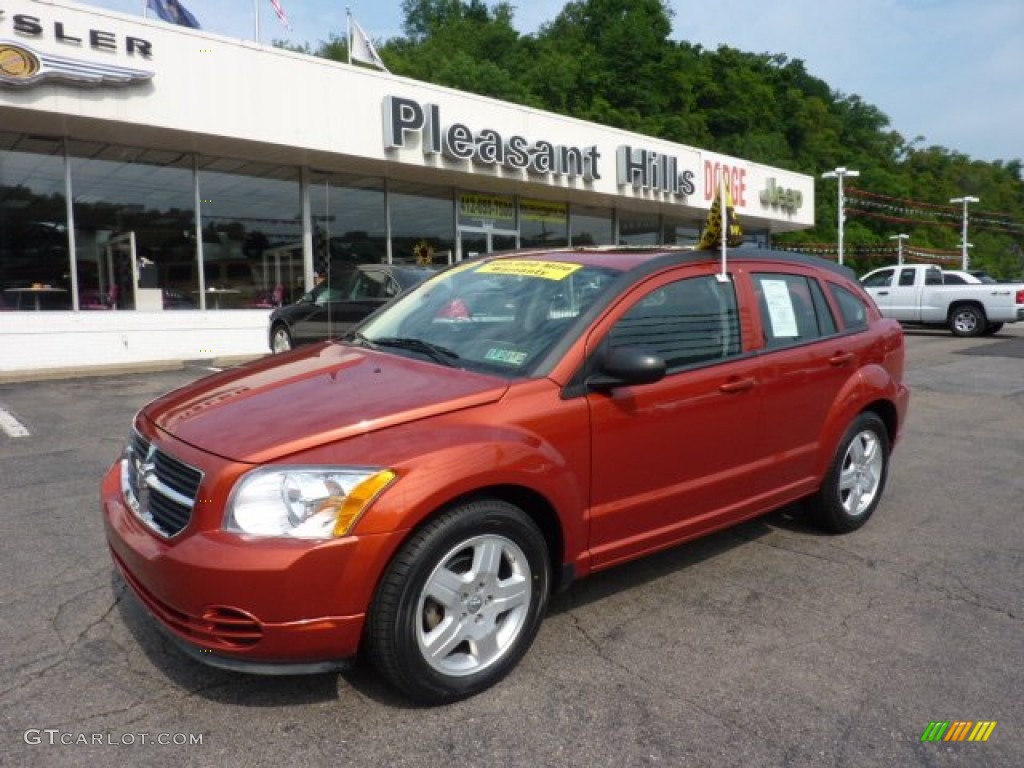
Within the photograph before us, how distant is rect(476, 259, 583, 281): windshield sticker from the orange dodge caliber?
0.01 m

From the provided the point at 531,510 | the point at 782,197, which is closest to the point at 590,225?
the point at 782,197

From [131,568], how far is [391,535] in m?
0.98

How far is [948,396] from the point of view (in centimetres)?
999

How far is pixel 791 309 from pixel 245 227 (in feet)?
41.6

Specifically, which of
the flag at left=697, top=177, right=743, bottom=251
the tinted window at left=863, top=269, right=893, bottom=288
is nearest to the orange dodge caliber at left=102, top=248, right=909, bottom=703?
the flag at left=697, top=177, right=743, bottom=251

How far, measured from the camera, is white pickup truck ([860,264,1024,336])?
61.3 feet

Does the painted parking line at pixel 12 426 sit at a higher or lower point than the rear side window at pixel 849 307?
lower

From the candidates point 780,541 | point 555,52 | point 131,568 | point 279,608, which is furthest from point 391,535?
point 555,52

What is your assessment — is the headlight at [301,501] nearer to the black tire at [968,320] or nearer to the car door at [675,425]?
the car door at [675,425]

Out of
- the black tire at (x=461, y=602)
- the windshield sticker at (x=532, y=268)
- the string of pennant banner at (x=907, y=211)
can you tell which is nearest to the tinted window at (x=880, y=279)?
the windshield sticker at (x=532, y=268)

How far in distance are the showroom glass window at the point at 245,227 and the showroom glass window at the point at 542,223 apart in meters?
6.13

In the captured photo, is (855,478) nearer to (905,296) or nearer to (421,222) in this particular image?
(421,222)

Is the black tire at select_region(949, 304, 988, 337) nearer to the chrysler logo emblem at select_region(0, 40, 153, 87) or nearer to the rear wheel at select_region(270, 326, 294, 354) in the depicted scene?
the rear wheel at select_region(270, 326, 294, 354)

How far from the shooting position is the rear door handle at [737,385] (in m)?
3.57
